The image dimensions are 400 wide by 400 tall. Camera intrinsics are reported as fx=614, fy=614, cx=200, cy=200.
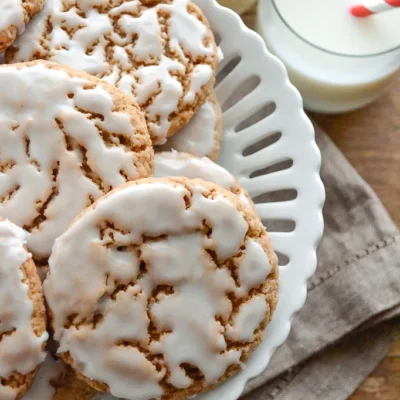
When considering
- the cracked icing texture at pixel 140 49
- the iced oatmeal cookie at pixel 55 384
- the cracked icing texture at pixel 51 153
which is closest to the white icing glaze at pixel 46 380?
the iced oatmeal cookie at pixel 55 384

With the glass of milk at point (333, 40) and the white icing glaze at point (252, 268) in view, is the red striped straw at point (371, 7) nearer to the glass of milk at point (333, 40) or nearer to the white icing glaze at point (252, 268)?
the glass of milk at point (333, 40)

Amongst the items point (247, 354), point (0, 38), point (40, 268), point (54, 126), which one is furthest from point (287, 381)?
point (0, 38)

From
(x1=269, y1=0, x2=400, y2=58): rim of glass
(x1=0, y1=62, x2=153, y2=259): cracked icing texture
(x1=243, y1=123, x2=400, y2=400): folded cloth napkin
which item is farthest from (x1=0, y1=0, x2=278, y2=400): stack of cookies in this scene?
(x1=269, y1=0, x2=400, y2=58): rim of glass

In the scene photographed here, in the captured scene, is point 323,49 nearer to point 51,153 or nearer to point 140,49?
point 140,49

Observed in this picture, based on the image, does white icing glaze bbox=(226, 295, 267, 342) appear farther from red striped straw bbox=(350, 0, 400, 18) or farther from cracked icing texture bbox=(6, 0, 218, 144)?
red striped straw bbox=(350, 0, 400, 18)

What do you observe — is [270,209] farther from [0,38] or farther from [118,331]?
[0,38]

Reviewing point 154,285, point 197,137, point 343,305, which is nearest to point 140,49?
point 197,137

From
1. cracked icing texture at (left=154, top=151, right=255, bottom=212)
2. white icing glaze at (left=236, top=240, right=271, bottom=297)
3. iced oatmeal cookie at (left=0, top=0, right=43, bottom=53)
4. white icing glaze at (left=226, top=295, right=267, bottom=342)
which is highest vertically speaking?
iced oatmeal cookie at (left=0, top=0, right=43, bottom=53)
